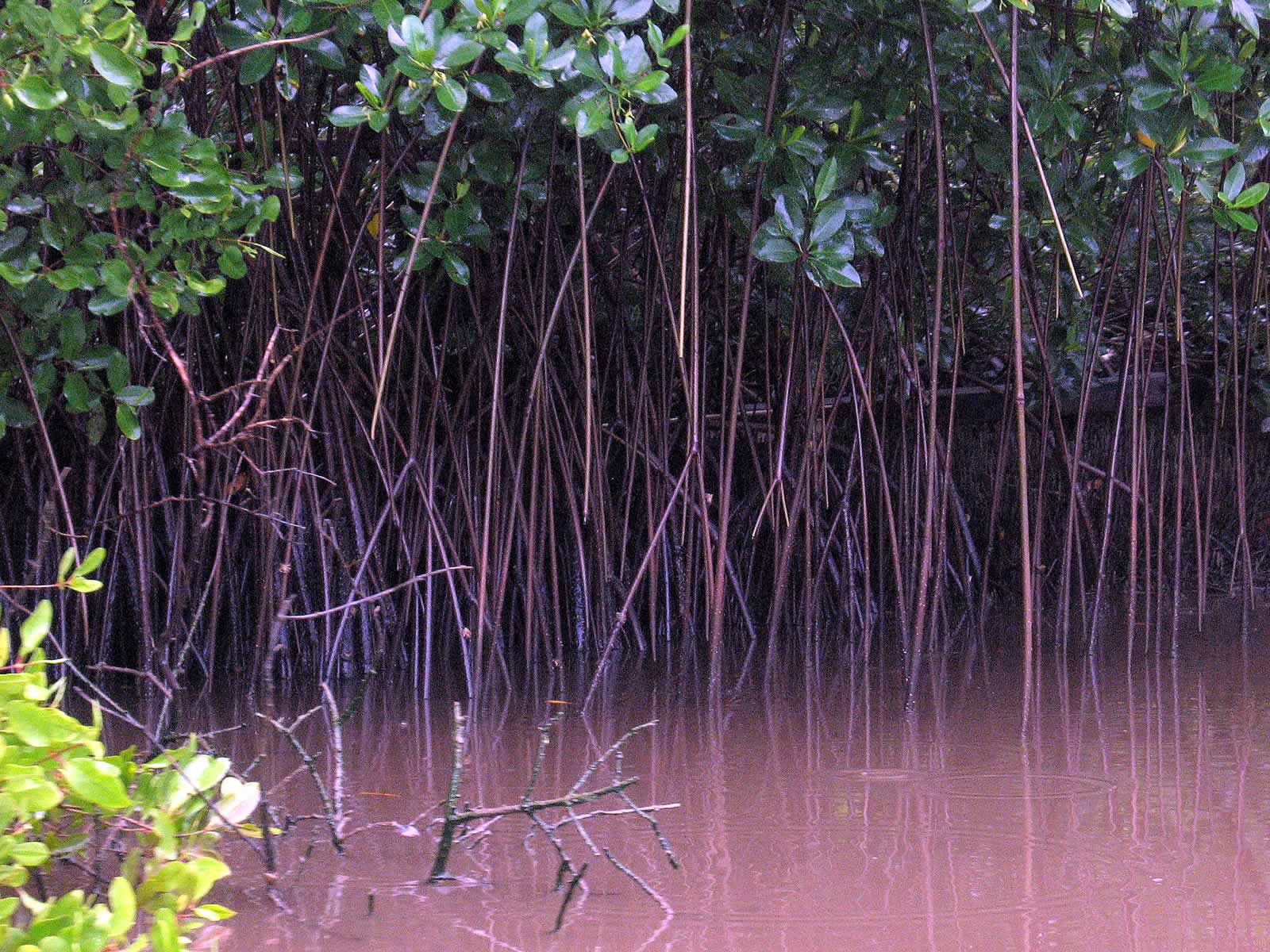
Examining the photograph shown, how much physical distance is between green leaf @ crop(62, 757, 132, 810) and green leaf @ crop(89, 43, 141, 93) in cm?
103

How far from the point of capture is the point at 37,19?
1664mm

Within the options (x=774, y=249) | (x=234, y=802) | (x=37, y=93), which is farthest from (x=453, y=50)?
(x=234, y=802)

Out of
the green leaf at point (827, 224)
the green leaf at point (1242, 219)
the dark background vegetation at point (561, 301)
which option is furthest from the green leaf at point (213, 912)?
the green leaf at point (1242, 219)

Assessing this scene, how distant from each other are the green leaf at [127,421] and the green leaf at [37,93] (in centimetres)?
67

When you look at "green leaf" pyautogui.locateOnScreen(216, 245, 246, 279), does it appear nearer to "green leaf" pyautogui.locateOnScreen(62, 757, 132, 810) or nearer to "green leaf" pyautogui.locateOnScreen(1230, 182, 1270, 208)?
"green leaf" pyautogui.locateOnScreen(62, 757, 132, 810)

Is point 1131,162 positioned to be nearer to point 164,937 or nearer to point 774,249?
point 774,249

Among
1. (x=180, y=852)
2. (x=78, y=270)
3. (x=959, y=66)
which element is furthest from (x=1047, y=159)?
(x=180, y=852)

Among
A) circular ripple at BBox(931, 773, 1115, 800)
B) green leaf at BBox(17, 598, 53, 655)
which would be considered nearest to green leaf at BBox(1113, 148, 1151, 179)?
circular ripple at BBox(931, 773, 1115, 800)

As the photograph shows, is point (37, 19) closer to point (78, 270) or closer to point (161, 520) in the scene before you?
point (78, 270)

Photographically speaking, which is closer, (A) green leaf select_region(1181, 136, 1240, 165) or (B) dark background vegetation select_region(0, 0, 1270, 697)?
(B) dark background vegetation select_region(0, 0, 1270, 697)

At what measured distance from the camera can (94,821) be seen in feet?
4.34

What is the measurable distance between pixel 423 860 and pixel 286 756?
2.13 ft

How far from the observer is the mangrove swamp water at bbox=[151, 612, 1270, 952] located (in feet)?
4.22

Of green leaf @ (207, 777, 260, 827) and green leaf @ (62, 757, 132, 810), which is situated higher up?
green leaf @ (62, 757, 132, 810)
